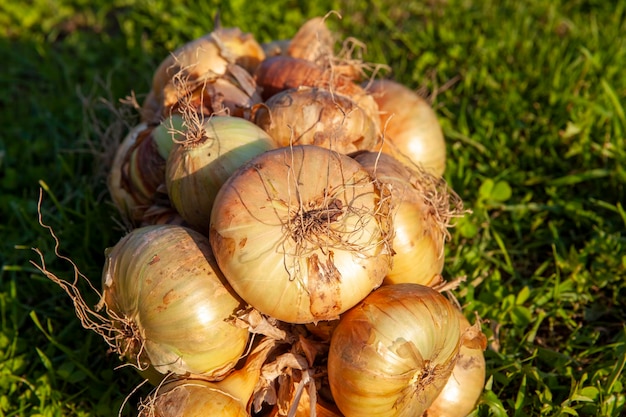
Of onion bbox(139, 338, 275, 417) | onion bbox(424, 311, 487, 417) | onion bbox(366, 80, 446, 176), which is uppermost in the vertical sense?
onion bbox(366, 80, 446, 176)

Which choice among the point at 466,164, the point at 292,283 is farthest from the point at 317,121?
the point at 466,164

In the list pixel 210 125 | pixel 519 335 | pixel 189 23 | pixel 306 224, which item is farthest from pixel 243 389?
pixel 189 23

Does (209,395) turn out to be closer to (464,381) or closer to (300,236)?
(300,236)

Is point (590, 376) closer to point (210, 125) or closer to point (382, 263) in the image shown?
point (382, 263)

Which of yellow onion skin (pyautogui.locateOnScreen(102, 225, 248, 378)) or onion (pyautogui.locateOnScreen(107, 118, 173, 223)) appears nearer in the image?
yellow onion skin (pyautogui.locateOnScreen(102, 225, 248, 378))

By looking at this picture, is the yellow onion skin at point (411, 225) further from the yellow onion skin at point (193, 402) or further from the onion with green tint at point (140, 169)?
the onion with green tint at point (140, 169)

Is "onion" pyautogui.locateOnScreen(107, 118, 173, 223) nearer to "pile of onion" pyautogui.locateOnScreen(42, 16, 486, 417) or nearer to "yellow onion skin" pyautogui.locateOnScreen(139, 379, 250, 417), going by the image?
"pile of onion" pyautogui.locateOnScreen(42, 16, 486, 417)


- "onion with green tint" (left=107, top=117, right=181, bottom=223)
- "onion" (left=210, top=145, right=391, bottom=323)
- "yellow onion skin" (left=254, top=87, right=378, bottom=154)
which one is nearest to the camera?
"onion" (left=210, top=145, right=391, bottom=323)

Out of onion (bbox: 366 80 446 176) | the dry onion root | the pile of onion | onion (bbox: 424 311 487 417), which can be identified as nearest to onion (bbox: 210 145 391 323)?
the pile of onion
